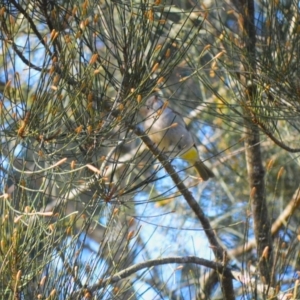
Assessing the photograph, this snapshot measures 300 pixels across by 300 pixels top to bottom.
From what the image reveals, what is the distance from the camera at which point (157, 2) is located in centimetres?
253

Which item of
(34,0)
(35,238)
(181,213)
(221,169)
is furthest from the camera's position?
(221,169)

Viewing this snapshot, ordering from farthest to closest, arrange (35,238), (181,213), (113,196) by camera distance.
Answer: (181,213)
(113,196)
(35,238)

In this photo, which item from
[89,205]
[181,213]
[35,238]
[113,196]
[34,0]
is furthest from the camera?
[181,213]

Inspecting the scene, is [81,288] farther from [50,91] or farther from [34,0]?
[34,0]

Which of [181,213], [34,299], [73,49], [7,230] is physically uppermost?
[181,213]

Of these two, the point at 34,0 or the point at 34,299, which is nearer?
the point at 34,299

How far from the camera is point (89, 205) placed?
2.40 m

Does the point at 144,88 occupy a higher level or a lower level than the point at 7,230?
higher

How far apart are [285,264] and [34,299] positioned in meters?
0.84

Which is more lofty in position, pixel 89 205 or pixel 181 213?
pixel 181 213

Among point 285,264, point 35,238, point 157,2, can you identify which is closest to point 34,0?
point 157,2

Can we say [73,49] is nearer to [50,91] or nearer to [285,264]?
[50,91]

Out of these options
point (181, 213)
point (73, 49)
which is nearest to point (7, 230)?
point (73, 49)

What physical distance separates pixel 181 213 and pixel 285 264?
9.18 ft
